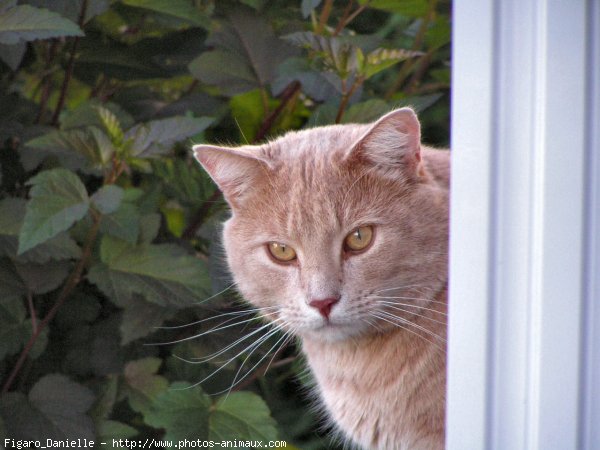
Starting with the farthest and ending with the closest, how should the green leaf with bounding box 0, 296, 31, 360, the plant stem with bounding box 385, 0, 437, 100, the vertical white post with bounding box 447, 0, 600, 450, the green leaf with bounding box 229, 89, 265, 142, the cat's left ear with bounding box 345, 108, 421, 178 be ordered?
1. the green leaf with bounding box 229, 89, 265, 142
2. the plant stem with bounding box 385, 0, 437, 100
3. the green leaf with bounding box 0, 296, 31, 360
4. the cat's left ear with bounding box 345, 108, 421, 178
5. the vertical white post with bounding box 447, 0, 600, 450

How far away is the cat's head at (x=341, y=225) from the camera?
1241 mm

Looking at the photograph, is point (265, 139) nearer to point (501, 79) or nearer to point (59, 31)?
point (59, 31)

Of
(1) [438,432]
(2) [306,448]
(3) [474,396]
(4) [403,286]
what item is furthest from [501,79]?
(2) [306,448]

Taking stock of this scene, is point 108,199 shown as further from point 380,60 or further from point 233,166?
point 380,60

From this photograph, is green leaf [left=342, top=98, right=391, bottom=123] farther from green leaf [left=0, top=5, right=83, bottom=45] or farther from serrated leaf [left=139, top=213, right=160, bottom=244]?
green leaf [left=0, top=5, right=83, bottom=45]

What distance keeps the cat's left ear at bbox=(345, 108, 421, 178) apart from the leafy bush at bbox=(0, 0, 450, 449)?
215 millimetres

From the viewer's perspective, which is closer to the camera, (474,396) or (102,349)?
(474,396)

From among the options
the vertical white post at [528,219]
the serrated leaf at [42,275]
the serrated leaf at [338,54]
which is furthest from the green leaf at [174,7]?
the vertical white post at [528,219]

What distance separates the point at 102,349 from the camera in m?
1.61

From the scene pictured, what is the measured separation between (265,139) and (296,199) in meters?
0.50

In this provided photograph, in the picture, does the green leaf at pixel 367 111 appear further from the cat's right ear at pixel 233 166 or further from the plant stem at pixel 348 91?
the cat's right ear at pixel 233 166

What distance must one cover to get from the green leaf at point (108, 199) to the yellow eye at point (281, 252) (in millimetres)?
283

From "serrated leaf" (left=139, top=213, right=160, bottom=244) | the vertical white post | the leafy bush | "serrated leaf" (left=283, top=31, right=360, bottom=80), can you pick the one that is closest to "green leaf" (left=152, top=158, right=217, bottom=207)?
the leafy bush

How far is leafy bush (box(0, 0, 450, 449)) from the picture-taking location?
1.44 m
